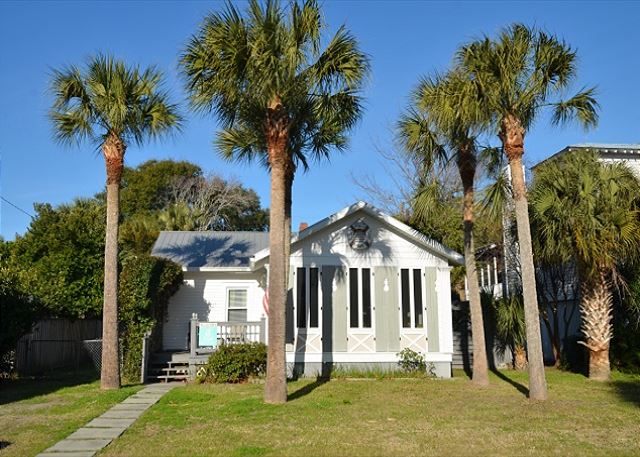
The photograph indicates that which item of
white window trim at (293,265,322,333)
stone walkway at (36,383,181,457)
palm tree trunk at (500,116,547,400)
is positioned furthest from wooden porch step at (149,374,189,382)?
palm tree trunk at (500,116,547,400)

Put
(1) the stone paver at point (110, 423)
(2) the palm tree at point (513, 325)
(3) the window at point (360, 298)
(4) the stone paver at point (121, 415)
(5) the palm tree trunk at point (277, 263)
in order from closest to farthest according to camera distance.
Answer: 1. (1) the stone paver at point (110, 423)
2. (4) the stone paver at point (121, 415)
3. (5) the palm tree trunk at point (277, 263)
4. (3) the window at point (360, 298)
5. (2) the palm tree at point (513, 325)

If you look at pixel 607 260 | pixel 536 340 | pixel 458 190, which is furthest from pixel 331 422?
pixel 458 190

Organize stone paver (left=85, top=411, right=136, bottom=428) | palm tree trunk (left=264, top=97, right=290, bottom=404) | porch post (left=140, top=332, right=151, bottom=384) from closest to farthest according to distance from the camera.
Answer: stone paver (left=85, top=411, right=136, bottom=428)
palm tree trunk (left=264, top=97, right=290, bottom=404)
porch post (left=140, top=332, right=151, bottom=384)

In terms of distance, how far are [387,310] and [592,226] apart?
607 cm

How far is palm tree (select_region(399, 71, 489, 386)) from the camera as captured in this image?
13266mm

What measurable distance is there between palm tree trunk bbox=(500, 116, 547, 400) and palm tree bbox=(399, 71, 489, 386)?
74 centimetres

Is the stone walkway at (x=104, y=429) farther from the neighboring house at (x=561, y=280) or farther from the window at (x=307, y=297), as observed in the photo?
the neighboring house at (x=561, y=280)

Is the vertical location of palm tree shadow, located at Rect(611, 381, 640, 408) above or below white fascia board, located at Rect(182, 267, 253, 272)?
below

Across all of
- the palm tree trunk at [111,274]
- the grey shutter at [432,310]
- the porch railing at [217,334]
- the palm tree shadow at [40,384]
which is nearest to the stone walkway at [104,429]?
the palm tree trunk at [111,274]

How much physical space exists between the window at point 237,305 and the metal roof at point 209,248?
94 centimetres

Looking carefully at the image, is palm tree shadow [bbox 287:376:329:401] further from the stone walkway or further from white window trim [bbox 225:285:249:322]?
white window trim [bbox 225:285:249:322]

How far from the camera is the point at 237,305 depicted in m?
19.9

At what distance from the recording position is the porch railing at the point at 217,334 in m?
16.3

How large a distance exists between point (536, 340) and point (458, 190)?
61.5 feet
